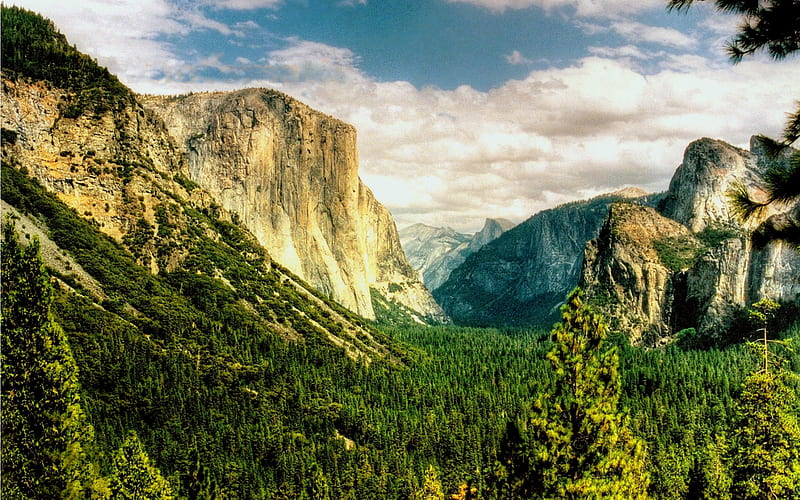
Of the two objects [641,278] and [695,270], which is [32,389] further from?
[641,278]

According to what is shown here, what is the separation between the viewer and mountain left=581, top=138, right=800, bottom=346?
154m

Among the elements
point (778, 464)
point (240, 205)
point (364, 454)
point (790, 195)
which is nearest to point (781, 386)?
point (778, 464)

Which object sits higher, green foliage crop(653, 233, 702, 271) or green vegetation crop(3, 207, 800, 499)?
green foliage crop(653, 233, 702, 271)

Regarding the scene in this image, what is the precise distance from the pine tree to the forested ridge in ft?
0.25

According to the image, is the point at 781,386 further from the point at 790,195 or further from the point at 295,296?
the point at 295,296

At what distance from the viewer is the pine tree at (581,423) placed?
62.6 feet

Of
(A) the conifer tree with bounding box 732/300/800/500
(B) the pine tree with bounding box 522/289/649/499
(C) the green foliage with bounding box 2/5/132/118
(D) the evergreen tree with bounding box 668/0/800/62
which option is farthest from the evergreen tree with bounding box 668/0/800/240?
(C) the green foliage with bounding box 2/5/132/118

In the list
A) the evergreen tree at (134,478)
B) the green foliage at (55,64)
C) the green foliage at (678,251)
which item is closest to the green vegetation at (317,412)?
the evergreen tree at (134,478)

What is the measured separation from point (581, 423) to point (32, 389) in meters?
19.6

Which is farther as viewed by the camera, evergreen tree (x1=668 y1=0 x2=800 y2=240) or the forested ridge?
the forested ridge

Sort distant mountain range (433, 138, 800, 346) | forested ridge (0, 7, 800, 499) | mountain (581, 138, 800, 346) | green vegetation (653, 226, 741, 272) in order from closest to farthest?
1. forested ridge (0, 7, 800, 499)
2. mountain (581, 138, 800, 346)
3. distant mountain range (433, 138, 800, 346)
4. green vegetation (653, 226, 741, 272)

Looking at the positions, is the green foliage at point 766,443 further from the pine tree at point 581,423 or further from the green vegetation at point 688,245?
the green vegetation at point 688,245

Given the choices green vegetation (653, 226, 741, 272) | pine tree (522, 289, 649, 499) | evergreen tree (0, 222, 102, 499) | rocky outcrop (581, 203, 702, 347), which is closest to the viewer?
evergreen tree (0, 222, 102, 499)

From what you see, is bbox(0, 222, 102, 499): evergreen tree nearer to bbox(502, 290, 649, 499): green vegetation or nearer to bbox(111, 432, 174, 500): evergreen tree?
bbox(111, 432, 174, 500): evergreen tree
